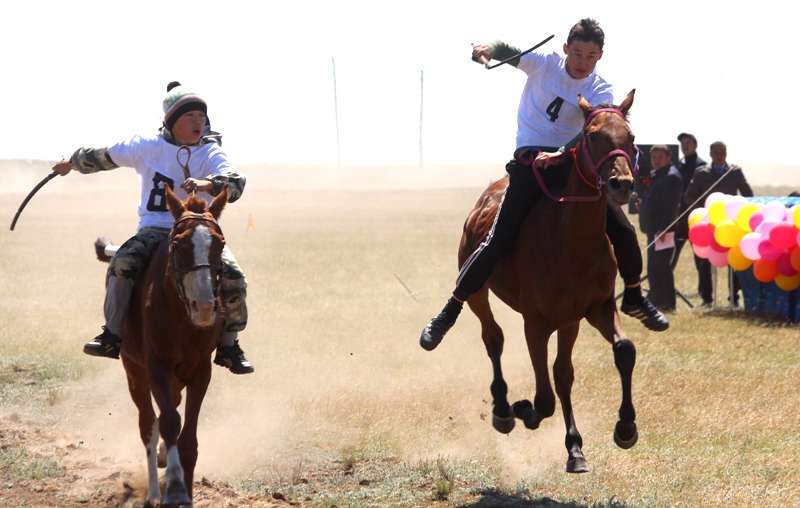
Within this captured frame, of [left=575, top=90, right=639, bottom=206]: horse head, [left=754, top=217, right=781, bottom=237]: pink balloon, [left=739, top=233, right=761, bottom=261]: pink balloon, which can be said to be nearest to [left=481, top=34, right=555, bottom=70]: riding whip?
[left=575, top=90, right=639, bottom=206]: horse head

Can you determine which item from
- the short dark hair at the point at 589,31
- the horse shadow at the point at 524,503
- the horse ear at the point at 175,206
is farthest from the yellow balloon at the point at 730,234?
the horse ear at the point at 175,206

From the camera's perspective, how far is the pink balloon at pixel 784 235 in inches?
573

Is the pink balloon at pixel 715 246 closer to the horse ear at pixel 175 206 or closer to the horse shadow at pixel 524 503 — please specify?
the horse shadow at pixel 524 503

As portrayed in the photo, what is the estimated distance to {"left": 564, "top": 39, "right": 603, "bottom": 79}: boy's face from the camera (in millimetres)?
7656

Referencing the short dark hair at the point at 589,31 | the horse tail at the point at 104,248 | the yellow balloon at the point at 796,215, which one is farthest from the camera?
the yellow balloon at the point at 796,215

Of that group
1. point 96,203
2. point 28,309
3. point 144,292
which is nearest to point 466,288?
point 144,292

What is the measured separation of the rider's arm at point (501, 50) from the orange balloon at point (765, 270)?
850 cm

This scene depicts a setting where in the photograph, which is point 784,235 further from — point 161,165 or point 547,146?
point 161,165

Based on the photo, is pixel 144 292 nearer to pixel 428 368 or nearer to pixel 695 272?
pixel 428 368

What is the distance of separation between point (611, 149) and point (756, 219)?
31.2 feet

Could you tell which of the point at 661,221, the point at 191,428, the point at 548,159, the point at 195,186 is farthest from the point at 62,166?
the point at 661,221

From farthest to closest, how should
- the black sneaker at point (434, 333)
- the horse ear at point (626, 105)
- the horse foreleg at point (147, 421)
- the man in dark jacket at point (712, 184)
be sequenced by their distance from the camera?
the man in dark jacket at point (712, 184) → the black sneaker at point (434, 333) → the horse foreleg at point (147, 421) → the horse ear at point (626, 105)

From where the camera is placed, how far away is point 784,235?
47.9 feet

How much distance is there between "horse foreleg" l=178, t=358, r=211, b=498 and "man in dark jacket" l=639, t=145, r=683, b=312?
1116 centimetres
